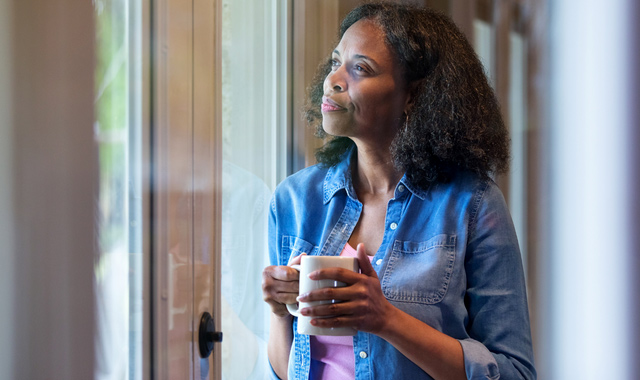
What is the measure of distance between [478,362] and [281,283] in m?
0.26

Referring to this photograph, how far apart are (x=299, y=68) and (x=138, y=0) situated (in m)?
0.46

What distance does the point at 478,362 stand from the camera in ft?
2.06

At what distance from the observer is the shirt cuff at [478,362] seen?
0.62 m

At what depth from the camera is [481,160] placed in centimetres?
72

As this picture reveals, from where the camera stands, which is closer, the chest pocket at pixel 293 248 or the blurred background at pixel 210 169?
the blurred background at pixel 210 169

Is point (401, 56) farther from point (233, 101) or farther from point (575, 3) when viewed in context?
point (575, 3)

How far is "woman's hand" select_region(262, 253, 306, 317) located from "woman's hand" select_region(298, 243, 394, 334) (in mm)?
42

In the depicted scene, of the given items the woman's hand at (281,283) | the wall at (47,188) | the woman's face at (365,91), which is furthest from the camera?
the woman's face at (365,91)

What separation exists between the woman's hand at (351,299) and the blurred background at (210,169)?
7.7 inches

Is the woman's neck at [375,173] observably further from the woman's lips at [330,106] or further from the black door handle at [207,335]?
the black door handle at [207,335]

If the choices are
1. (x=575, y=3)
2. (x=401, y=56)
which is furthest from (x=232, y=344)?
(x=575, y=3)

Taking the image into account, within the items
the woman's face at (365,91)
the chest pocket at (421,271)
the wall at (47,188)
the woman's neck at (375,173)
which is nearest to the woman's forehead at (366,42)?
the woman's face at (365,91)

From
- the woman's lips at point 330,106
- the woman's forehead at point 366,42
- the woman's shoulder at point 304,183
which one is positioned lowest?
the woman's shoulder at point 304,183

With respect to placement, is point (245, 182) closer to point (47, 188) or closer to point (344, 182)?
point (344, 182)
